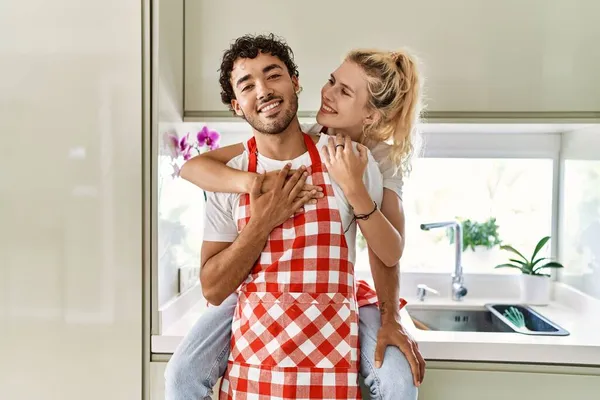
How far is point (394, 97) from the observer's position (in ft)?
4.30

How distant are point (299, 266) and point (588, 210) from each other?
1132 millimetres

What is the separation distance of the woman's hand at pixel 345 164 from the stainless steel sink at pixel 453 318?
837 millimetres

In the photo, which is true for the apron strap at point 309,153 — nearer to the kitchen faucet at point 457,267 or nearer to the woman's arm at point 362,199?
the woman's arm at point 362,199

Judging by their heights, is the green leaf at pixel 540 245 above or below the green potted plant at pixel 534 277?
above

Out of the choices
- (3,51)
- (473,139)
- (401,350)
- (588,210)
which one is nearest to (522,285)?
(588,210)

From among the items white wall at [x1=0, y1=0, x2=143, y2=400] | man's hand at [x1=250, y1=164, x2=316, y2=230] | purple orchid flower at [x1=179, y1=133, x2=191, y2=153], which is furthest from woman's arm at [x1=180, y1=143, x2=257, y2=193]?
purple orchid flower at [x1=179, y1=133, x2=191, y2=153]

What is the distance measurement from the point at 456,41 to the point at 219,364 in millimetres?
1078

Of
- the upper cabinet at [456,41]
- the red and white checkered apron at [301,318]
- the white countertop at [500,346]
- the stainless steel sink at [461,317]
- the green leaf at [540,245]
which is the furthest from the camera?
the green leaf at [540,245]

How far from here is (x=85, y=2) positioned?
4.86 feet

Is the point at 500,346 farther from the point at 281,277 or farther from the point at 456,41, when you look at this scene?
the point at 456,41

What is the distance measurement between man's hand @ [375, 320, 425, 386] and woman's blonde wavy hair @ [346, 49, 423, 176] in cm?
37

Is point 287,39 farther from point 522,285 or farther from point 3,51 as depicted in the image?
point 522,285

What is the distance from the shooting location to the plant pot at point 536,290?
1.95 meters

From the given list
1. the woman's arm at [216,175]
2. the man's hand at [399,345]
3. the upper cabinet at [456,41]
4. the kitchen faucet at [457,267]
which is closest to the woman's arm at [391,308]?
the man's hand at [399,345]
